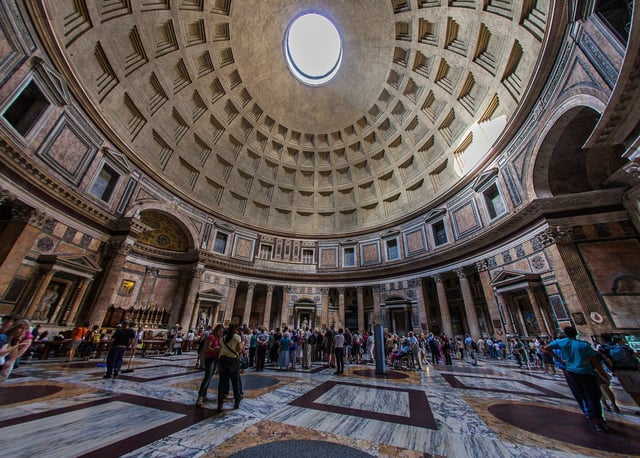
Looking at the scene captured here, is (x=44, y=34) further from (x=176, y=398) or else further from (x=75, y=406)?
(x=176, y=398)

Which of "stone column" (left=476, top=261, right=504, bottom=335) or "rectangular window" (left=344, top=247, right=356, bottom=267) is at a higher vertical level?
"rectangular window" (left=344, top=247, right=356, bottom=267)

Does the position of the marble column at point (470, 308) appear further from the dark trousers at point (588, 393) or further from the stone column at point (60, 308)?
the stone column at point (60, 308)

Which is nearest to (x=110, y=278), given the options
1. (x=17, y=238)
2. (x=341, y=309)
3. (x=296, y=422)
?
(x=17, y=238)

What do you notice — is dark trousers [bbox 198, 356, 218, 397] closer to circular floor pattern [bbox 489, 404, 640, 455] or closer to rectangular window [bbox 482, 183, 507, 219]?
circular floor pattern [bbox 489, 404, 640, 455]

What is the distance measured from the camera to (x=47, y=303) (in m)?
10.7

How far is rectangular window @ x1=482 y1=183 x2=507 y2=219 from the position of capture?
1471 cm

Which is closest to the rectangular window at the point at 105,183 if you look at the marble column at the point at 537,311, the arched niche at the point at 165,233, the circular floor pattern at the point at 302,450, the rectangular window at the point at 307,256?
the arched niche at the point at 165,233

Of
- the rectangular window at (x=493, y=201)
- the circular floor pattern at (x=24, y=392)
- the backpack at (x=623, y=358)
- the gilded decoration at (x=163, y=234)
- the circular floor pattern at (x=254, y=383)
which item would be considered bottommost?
the circular floor pattern at (x=254, y=383)

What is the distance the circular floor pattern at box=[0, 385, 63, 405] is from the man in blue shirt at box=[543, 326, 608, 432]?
8969 millimetres

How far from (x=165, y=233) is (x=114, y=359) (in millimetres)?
14696

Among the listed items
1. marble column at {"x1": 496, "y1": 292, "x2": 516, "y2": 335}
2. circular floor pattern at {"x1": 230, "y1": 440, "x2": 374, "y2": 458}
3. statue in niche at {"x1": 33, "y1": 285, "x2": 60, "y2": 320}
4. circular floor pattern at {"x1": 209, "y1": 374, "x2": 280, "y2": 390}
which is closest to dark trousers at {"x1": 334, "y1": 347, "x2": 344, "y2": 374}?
circular floor pattern at {"x1": 209, "y1": 374, "x2": 280, "y2": 390}

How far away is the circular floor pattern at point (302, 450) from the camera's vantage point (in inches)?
96.3

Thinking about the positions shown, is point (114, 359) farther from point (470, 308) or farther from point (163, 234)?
point (470, 308)

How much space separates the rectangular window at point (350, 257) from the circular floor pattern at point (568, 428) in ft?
63.5
